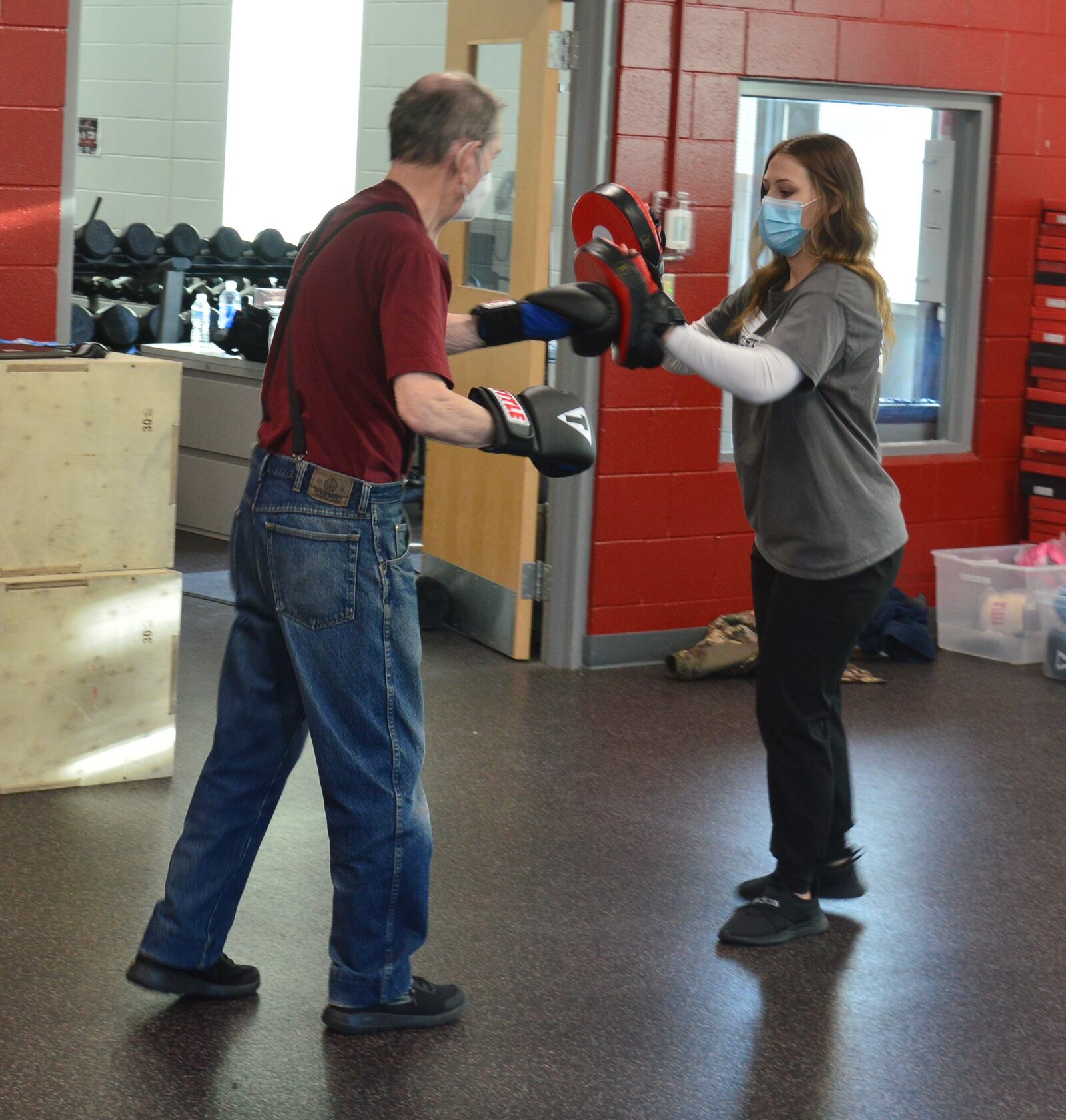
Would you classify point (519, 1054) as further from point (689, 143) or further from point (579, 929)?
point (689, 143)

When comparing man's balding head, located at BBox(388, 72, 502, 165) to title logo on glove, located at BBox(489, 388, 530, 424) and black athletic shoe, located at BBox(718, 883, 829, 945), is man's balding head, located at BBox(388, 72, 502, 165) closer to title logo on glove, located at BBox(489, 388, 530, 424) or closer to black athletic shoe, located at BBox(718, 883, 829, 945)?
title logo on glove, located at BBox(489, 388, 530, 424)

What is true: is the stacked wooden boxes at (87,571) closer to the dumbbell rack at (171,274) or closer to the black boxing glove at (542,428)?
the black boxing glove at (542,428)

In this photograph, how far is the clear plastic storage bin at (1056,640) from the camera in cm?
512

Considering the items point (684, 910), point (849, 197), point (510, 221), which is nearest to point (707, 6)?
point (510, 221)

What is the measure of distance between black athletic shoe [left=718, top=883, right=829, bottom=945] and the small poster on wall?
8.75 metres

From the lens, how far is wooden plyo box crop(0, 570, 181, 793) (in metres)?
3.59

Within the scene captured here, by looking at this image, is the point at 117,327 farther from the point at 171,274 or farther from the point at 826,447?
the point at 826,447

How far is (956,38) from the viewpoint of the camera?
545cm

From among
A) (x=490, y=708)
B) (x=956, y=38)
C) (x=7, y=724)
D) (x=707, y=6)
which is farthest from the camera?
(x=956, y=38)

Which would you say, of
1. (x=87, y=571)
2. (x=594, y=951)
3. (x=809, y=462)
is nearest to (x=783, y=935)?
(x=594, y=951)

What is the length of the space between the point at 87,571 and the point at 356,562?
150 cm

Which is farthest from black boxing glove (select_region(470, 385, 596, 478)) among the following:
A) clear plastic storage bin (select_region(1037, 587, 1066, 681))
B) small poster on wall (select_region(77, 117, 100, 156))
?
small poster on wall (select_region(77, 117, 100, 156))

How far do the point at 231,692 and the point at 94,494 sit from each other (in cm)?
128

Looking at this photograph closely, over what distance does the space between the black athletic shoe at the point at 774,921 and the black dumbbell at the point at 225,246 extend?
5962mm
